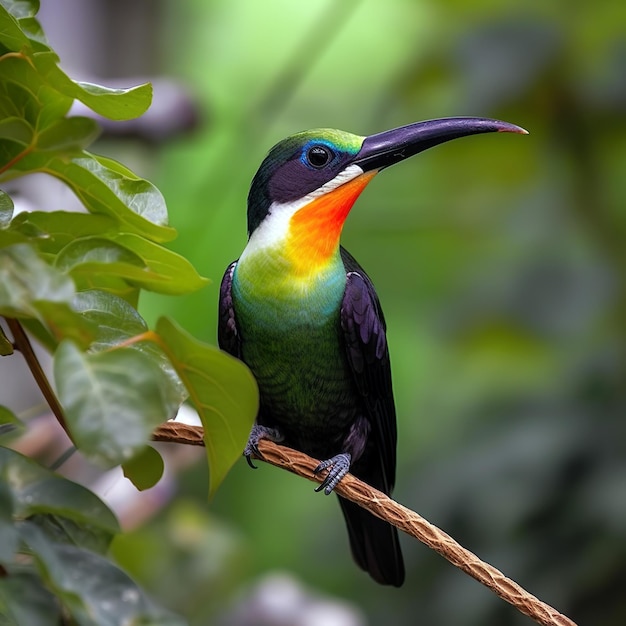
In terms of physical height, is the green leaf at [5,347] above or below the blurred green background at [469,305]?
above

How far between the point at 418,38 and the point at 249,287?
237 centimetres

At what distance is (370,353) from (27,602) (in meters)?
0.54

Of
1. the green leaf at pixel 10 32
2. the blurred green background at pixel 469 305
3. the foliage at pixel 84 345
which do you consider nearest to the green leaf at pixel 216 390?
the foliage at pixel 84 345

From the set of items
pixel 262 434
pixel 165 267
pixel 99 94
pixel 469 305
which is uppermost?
pixel 99 94

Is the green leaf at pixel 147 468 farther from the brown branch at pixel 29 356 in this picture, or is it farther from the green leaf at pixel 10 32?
the green leaf at pixel 10 32

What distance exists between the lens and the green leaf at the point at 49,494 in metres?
0.65

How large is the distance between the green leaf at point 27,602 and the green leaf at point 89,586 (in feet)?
0.05

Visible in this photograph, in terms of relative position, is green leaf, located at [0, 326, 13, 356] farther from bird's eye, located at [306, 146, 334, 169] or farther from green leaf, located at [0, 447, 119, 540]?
bird's eye, located at [306, 146, 334, 169]

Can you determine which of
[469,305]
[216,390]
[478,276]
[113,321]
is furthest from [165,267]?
[478,276]

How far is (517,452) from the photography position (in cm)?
239

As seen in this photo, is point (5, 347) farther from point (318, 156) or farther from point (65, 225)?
point (318, 156)

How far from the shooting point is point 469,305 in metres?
2.76

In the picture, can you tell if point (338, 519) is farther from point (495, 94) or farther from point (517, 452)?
point (495, 94)

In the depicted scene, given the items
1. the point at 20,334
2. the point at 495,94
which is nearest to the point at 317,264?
the point at 20,334
